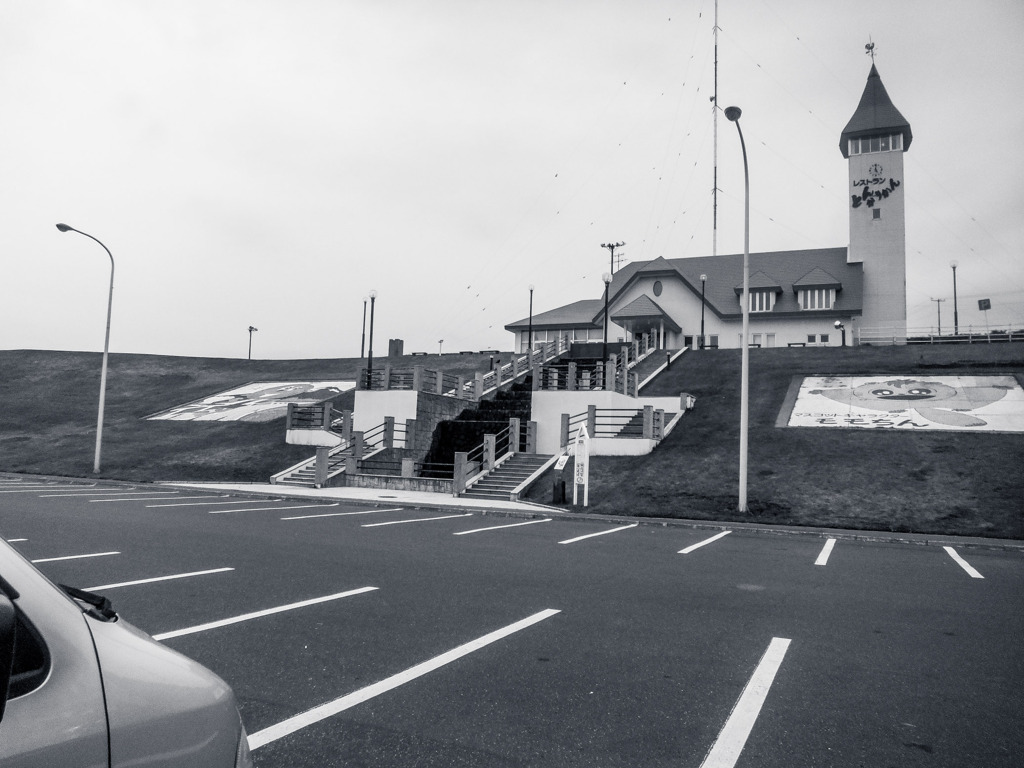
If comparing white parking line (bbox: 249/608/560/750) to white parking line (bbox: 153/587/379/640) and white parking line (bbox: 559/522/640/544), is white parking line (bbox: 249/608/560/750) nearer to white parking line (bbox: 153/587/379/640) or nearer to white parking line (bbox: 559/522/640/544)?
white parking line (bbox: 153/587/379/640)

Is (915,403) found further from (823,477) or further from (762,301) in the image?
(762,301)

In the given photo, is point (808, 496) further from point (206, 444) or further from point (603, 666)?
point (206, 444)

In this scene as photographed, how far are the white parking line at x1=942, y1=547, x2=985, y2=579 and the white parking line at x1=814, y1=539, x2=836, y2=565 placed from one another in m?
1.93

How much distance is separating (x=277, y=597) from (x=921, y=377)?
31.3 metres

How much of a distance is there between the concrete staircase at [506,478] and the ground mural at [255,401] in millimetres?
15195

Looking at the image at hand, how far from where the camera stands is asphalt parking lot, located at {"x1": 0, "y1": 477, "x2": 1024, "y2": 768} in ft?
12.7

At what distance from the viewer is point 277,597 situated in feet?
24.1

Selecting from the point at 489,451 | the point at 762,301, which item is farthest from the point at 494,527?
the point at 762,301

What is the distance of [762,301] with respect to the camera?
55.4m

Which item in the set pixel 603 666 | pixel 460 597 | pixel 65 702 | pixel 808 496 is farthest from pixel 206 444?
pixel 65 702

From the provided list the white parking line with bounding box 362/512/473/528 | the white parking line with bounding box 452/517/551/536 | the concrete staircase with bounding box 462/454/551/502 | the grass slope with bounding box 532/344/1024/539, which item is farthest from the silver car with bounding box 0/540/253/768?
the concrete staircase with bounding box 462/454/551/502

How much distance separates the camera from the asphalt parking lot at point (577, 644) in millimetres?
3883

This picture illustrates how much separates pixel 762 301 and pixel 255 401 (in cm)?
3815

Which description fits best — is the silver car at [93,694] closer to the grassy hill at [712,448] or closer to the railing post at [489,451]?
the grassy hill at [712,448]
